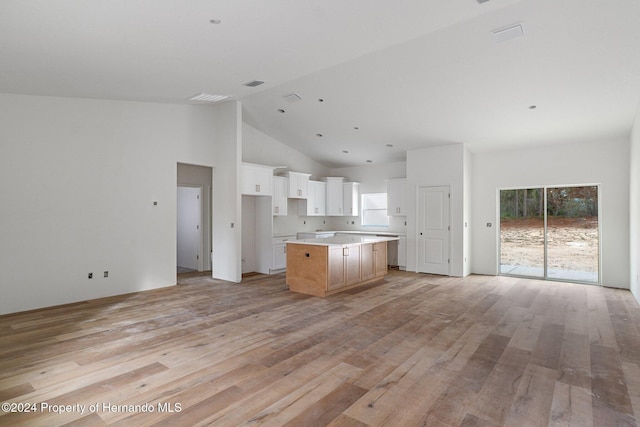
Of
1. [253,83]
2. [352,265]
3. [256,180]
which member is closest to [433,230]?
[352,265]

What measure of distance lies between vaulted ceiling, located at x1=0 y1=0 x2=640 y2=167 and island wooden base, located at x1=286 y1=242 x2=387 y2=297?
259cm

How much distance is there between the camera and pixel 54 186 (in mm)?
4898

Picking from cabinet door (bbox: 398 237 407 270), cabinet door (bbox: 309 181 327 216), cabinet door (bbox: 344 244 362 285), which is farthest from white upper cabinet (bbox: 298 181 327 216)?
cabinet door (bbox: 344 244 362 285)

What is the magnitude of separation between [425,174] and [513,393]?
568 centimetres

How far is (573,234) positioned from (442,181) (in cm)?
271

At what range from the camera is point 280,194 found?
8.09 m

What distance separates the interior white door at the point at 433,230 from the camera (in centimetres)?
740

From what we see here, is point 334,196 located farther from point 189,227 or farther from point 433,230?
point 189,227

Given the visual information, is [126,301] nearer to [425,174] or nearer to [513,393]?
[513,393]

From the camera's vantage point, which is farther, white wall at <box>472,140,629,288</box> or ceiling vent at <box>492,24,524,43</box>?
white wall at <box>472,140,629,288</box>

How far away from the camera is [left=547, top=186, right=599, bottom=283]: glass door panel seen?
6.59 metres

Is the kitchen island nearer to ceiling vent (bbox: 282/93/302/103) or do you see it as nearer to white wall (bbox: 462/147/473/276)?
white wall (bbox: 462/147/473/276)

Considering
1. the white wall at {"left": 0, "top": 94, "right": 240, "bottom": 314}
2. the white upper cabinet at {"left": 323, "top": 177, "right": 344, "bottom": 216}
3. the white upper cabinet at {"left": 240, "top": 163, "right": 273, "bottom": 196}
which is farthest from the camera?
the white upper cabinet at {"left": 323, "top": 177, "right": 344, "bottom": 216}

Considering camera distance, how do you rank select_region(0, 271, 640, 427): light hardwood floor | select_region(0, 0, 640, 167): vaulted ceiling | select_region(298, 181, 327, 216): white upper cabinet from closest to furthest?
select_region(0, 271, 640, 427): light hardwood floor, select_region(0, 0, 640, 167): vaulted ceiling, select_region(298, 181, 327, 216): white upper cabinet
